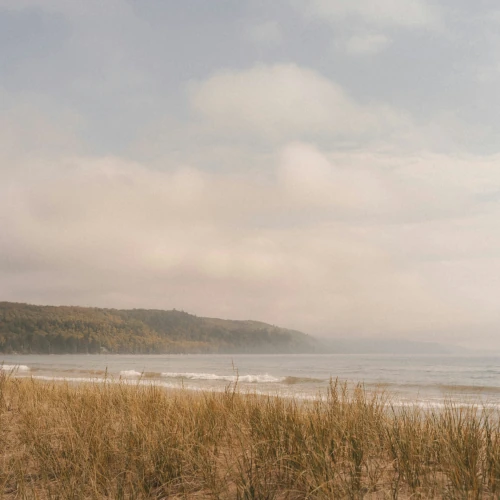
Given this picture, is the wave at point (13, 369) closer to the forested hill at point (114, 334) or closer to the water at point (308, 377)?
the water at point (308, 377)

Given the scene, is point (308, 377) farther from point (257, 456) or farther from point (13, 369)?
point (257, 456)

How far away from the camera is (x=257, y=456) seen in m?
4.71

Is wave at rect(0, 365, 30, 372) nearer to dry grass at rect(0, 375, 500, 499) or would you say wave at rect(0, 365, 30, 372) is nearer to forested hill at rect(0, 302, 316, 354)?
dry grass at rect(0, 375, 500, 499)

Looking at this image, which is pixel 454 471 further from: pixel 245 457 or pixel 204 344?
pixel 204 344

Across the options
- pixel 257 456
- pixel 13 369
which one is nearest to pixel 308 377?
pixel 13 369

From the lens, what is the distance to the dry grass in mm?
4137

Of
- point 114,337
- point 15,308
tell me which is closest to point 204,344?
point 114,337

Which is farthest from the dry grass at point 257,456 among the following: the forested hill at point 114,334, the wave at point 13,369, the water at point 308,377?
the forested hill at point 114,334

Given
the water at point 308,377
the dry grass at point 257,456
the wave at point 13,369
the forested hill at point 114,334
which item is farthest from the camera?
the forested hill at point 114,334

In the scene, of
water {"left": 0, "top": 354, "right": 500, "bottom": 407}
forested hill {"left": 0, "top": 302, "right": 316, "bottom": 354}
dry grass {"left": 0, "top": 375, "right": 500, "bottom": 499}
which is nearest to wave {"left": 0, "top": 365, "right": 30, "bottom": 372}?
water {"left": 0, "top": 354, "right": 500, "bottom": 407}

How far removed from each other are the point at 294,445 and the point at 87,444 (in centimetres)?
205

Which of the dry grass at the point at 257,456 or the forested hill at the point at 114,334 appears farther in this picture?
the forested hill at the point at 114,334

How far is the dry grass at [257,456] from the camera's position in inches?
163

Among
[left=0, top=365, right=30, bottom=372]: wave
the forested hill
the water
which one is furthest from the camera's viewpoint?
the forested hill
